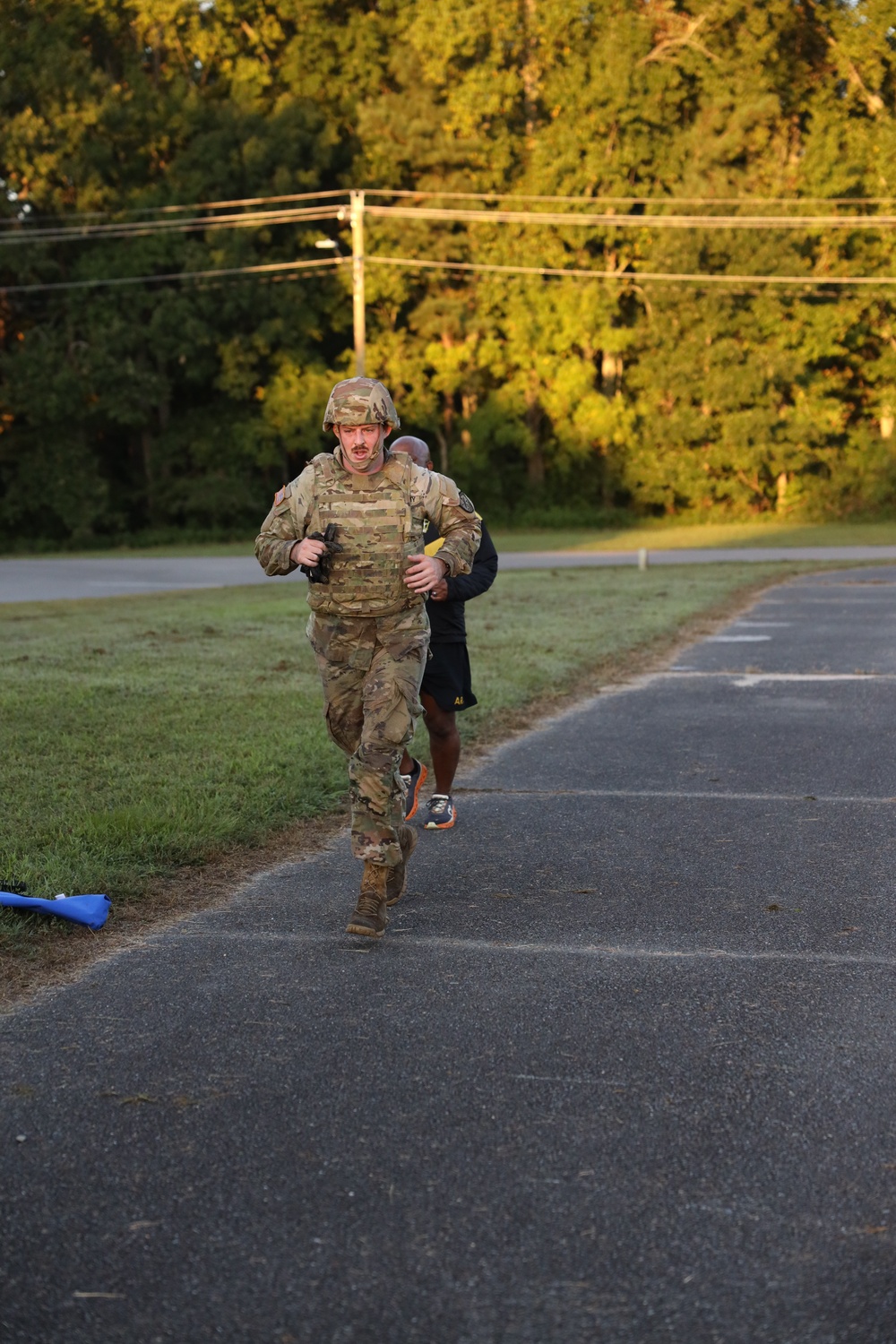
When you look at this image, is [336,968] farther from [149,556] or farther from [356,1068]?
[149,556]

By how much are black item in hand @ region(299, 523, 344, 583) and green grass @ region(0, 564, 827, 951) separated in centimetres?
157

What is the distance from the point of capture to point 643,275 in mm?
49781

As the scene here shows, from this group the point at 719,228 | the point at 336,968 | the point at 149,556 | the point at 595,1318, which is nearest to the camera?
the point at 595,1318

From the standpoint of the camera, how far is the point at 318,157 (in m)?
49.7

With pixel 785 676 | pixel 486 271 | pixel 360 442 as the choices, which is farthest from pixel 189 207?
pixel 360 442

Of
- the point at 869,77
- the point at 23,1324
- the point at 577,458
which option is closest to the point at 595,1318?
the point at 23,1324

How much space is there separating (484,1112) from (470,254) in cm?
4937

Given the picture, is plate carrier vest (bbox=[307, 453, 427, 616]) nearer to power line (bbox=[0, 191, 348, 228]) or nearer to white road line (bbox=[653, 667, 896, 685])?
white road line (bbox=[653, 667, 896, 685])

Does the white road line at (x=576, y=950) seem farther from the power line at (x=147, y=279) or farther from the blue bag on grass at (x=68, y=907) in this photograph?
the power line at (x=147, y=279)

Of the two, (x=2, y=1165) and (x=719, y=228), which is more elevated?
(x=719, y=228)

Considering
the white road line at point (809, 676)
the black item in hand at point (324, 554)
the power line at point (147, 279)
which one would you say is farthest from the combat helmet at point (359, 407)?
the power line at point (147, 279)

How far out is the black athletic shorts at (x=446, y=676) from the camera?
754 centimetres

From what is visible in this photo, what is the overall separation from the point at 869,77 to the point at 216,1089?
53881 mm

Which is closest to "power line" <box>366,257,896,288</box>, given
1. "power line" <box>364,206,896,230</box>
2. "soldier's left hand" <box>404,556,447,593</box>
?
"power line" <box>364,206,896,230</box>
